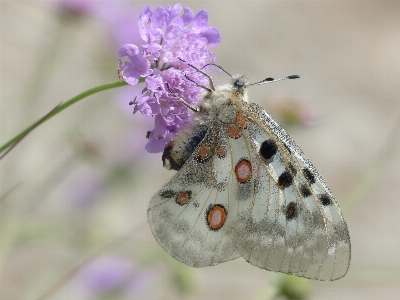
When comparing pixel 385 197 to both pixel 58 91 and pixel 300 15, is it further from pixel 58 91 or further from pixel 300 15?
pixel 58 91

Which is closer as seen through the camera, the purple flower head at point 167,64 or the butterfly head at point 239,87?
the purple flower head at point 167,64

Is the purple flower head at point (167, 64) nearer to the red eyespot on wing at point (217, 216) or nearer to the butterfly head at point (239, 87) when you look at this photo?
the butterfly head at point (239, 87)

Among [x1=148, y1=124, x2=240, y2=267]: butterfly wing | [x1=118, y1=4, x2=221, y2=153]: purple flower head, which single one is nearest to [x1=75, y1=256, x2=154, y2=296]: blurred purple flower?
[x1=148, y1=124, x2=240, y2=267]: butterfly wing

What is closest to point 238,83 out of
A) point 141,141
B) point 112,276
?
point 141,141

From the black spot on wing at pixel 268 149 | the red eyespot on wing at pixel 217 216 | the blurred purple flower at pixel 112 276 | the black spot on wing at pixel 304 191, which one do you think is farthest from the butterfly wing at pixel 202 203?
the blurred purple flower at pixel 112 276

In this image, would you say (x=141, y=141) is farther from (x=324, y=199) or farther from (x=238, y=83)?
(x=324, y=199)
